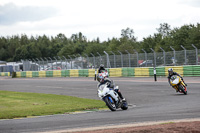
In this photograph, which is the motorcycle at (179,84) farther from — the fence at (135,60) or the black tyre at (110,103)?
the fence at (135,60)

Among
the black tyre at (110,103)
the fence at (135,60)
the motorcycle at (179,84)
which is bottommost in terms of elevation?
the black tyre at (110,103)

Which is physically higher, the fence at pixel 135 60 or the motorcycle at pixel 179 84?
the fence at pixel 135 60

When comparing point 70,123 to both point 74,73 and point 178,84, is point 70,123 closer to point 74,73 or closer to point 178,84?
point 178,84

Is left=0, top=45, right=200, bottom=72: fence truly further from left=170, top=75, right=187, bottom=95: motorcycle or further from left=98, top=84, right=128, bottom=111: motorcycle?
left=98, top=84, right=128, bottom=111: motorcycle

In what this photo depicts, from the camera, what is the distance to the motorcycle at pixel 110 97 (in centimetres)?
1248

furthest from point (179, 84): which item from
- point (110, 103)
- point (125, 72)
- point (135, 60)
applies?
point (125, 72)

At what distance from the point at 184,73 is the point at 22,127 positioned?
23727 millimetres

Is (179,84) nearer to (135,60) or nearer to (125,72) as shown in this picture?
(135,60)

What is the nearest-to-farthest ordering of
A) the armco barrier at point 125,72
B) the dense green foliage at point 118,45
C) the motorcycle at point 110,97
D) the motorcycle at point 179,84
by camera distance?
the motorcycle at point 110,97
the motorcycle at point 179,84
the armco barrier at point 125,72
the dense green foliage at point 118,45

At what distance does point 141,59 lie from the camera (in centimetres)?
3603

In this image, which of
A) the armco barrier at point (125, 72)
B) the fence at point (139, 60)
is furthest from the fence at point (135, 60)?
the armco barrier at point (125, 72)

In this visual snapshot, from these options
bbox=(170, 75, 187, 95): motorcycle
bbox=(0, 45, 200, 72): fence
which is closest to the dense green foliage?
bbox=(0, 45, 200, 72): fence

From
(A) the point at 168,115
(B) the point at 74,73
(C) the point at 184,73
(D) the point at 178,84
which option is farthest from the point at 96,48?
(A) the point at 168,115

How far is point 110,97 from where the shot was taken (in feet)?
41.3
